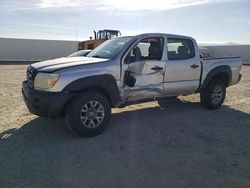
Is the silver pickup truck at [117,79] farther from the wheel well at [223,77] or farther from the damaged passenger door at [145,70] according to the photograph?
the wheel well at [223,77]

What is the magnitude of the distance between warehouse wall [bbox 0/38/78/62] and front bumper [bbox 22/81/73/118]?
91.2ft

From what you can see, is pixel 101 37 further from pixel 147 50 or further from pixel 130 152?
pixel 130 152

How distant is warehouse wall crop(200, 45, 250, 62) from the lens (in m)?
31.6

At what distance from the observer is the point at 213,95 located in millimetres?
7496

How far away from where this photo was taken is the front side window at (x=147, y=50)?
583 cm

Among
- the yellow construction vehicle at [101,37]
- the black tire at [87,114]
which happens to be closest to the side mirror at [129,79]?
the black tire at [87,114]

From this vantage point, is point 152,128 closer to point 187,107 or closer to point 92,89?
point 92,89

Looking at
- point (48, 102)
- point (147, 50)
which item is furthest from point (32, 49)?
point (48, 102)

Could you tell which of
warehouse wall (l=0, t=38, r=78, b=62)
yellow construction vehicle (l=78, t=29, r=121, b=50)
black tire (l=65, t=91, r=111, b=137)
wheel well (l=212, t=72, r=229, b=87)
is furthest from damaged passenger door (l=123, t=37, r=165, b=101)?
warehouse wall (l=0, t=38, r=78, b=62)

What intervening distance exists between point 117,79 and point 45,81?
1.38m

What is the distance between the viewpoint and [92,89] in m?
5.33

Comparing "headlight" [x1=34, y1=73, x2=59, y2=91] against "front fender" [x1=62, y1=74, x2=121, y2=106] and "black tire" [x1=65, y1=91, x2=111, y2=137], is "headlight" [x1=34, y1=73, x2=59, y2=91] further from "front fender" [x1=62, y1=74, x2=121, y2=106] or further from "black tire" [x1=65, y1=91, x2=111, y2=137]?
"black tire" [x1=65, y1=91, x2=111, y2=137]

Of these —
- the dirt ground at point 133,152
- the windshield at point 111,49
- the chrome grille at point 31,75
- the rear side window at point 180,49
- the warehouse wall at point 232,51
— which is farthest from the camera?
the warehouse wall at point 232,51

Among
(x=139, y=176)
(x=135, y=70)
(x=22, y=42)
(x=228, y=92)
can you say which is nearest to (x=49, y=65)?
(x=135, y=70)
